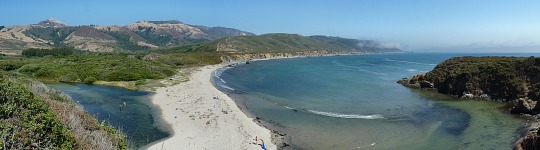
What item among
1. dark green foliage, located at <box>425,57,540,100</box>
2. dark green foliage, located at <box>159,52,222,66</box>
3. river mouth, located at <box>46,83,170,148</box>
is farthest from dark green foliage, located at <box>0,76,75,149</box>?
dark green foliage, located at <box>159,52,222,66</box>

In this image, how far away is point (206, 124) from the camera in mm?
38969

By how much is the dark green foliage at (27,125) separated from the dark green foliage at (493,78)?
52329mm

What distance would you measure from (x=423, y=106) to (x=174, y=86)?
44.1 metres

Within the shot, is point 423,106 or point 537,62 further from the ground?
point 537,62

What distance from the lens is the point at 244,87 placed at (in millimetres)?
75875

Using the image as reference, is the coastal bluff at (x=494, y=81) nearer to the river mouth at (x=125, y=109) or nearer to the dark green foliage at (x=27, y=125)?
the river mouth at (x=125, y=109)

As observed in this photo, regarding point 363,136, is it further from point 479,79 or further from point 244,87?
point 244,87

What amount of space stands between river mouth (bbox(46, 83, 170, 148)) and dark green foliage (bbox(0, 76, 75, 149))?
5.74 meters

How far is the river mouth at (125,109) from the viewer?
34.9m

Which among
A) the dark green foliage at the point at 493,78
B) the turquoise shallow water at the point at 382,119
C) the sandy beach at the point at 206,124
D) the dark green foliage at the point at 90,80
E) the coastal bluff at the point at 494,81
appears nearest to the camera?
the sandy beach at the point at 206,124

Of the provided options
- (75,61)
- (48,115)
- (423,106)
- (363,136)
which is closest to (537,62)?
(423,106)

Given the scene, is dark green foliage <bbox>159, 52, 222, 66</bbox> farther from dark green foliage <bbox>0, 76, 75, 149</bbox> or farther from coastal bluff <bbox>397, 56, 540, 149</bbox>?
dark green foliage <bbox>0, 76, 75, 149</bbox>

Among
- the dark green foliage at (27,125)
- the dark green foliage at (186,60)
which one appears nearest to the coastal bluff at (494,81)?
the dark green foliage at (27,125)

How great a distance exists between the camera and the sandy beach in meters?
32.1
